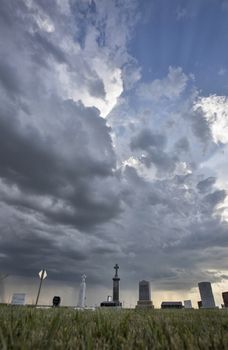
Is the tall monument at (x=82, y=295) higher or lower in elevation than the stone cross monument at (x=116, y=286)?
lower

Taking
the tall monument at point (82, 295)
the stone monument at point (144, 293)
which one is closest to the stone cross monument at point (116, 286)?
the stone monument at point (144, 293)

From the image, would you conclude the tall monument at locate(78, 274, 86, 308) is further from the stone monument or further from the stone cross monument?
the stone cross monument

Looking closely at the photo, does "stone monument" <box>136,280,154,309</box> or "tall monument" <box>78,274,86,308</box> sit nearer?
"tall monument" <box>78,274,86,308</box>

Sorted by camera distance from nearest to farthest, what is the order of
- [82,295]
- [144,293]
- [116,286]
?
[82,295] → [144,293] → [116,286]

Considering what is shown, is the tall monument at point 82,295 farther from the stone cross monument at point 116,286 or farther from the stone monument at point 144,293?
the stone cross monument at point 116,286

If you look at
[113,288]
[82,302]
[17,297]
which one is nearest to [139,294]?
[113,288]

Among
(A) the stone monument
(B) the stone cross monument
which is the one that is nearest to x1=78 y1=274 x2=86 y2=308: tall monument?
(A) the stone monument

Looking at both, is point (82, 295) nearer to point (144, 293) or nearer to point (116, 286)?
point (144, 293)

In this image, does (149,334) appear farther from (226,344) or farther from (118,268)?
(118,268)

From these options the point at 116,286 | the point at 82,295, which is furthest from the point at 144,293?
the point at 82,295

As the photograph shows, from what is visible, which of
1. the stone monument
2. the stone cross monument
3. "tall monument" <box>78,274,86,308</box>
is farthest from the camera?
the stone cross monument

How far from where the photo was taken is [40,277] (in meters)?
23.1

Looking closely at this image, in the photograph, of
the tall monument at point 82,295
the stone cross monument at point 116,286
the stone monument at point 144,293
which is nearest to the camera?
the tall monument at point 82,295

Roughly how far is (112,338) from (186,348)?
894 millimetres
